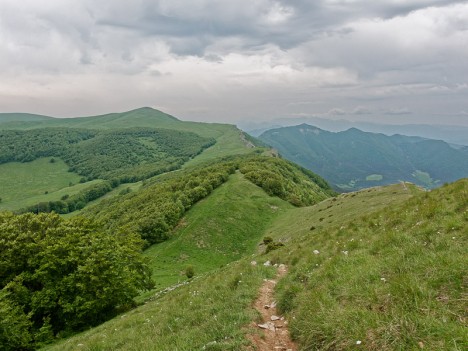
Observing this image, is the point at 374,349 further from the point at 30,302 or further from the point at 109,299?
the point at 30,302

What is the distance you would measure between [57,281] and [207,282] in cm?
2367

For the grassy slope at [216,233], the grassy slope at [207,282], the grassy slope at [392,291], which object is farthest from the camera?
the grassy slope at [216,233]

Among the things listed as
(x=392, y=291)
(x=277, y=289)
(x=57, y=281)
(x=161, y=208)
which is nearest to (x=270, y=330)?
(x=277, y=289)

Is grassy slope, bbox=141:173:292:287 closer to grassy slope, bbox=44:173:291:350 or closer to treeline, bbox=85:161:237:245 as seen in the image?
grassy slope, bbox=44:173:291:350

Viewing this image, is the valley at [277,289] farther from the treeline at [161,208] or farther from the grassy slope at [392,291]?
the treeline at [161,208]

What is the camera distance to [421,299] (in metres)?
8.55

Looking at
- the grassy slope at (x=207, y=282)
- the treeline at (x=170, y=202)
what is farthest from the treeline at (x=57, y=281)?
the treeline at (x=170, y=202)

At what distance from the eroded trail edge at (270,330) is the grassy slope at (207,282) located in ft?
1.45

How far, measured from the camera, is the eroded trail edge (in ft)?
32.7

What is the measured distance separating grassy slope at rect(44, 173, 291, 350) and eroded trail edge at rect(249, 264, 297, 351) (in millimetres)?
443

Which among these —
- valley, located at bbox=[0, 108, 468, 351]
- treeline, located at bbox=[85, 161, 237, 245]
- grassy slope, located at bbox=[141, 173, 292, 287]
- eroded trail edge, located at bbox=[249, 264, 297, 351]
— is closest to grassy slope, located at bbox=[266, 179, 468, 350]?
valley, located at bbox=[0, 108, 468, 351]

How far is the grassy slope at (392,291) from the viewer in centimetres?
754

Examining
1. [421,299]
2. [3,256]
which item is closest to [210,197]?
[3,256]

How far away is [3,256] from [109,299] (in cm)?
1599
